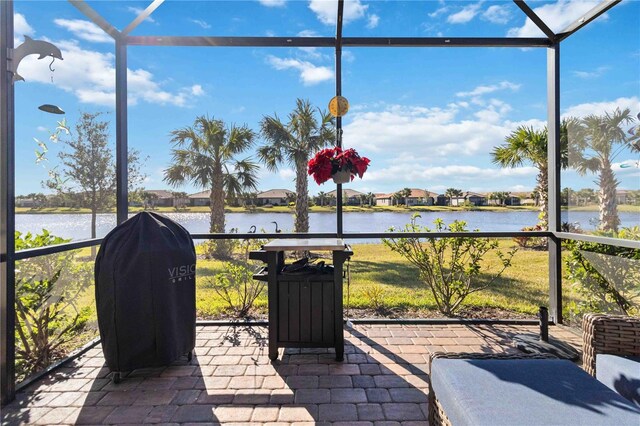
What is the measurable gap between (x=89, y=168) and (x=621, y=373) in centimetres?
422

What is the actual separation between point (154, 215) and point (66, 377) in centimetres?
135

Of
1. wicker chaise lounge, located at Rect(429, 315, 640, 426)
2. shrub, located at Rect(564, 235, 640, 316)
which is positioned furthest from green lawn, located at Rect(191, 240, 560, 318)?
wicker chaise lounge, located at Rect(429, 315, 640, 426)

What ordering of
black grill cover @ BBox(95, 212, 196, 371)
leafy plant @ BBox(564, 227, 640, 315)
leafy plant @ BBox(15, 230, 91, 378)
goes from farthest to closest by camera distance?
1. leafy plant @ BBox(564, 227, 640, 315)
2. leafy plant @ BBox(15, 230, 91, 378)
3. black grill cover @ BBox(95, 212, 196, 371)

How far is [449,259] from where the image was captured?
13.1 feet

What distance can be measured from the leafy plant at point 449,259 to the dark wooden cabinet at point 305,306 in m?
1.31

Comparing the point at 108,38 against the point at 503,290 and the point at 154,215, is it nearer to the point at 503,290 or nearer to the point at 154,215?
the point at 154,215

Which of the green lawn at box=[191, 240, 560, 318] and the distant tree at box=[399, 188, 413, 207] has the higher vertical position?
the distant tree at box=[399, 188, 413, 207]

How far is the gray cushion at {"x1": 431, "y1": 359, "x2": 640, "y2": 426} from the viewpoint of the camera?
1323 millimetres

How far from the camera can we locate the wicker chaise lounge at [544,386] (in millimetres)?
1341

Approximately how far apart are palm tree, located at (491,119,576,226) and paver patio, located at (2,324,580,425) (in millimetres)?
1851

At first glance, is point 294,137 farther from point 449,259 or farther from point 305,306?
point 449,259

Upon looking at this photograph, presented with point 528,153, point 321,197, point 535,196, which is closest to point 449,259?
point 535,196

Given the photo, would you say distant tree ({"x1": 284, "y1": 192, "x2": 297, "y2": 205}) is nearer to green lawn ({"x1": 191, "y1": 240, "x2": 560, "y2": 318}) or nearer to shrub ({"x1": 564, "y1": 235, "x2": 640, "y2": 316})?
green lawn ({"x1": 191, "y1": 240, "x2": 560, "y2": 318})

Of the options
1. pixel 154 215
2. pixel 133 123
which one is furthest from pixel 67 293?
pixel 133 123
